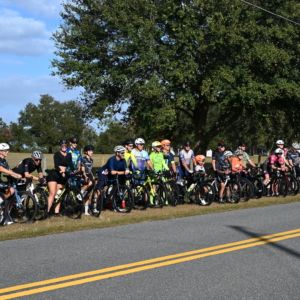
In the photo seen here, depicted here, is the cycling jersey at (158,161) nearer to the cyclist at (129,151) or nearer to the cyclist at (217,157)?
the cyclist at (129,151)

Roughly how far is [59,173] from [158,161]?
350 centimetres

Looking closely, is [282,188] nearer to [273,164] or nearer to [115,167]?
[273,164]

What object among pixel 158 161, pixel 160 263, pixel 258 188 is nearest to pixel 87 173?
pixel 158 161

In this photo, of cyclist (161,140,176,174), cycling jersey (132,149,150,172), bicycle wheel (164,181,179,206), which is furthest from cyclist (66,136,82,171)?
cyclist (161,140,176,174)

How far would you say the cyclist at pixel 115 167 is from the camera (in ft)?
38.4

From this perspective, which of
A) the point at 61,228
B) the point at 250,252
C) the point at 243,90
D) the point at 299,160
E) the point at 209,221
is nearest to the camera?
the point at 250,252

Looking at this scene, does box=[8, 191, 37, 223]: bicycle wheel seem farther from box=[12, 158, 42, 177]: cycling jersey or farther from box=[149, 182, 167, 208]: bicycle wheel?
box=[149, 182, 167, 208]: bicycle wheel

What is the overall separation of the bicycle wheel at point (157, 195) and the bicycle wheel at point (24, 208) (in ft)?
12.1

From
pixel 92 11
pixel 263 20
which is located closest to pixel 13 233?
pixel 92 11

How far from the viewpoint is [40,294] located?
202 inches

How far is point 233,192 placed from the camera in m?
14.1

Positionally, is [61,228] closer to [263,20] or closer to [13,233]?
[13,233]

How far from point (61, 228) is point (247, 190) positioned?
716 centimetres

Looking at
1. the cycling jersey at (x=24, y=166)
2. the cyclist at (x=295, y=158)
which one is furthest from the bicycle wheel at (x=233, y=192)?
the cycling jersey at (x=24, y=166)
